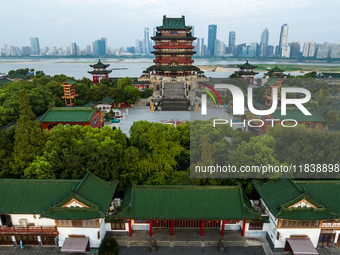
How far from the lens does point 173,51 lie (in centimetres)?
6253

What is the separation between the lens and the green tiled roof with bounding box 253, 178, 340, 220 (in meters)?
14.7

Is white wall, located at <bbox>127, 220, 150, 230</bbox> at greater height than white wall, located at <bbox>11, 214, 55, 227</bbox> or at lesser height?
lesser

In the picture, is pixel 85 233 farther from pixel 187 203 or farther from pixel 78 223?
pixel 187 203

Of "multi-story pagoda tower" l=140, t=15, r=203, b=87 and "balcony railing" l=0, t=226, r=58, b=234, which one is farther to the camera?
"multi-story pagoda tower" l=140, t=15, r=203, b=87

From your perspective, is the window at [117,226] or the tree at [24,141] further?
the tree at [24,141]

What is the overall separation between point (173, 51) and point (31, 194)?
5368 cm

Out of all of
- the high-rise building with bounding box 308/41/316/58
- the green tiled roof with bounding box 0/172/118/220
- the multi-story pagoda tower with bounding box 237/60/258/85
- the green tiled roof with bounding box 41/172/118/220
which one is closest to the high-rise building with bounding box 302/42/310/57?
the high-rise building with bounding box 308/41/316/58

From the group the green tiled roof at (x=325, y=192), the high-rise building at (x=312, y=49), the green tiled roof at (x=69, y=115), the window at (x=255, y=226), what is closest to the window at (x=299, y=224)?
the green tiled roof at (x=325, y=192)

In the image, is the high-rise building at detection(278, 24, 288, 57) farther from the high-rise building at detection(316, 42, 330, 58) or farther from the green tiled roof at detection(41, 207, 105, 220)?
the green tiled roof at detection(41, 207, 105, 220)

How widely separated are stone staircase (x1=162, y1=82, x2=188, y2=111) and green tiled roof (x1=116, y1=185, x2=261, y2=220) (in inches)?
1265

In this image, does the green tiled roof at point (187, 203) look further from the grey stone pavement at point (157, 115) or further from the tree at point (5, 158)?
the grey stone pavement at point (157, 115)

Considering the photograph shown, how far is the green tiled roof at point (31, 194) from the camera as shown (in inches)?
604

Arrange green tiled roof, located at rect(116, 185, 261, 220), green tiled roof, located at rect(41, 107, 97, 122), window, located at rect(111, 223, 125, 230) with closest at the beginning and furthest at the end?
green tiled roof, located at rect(116, 185, 261, 220), window, located at rect(111, 223, 125, 230), green tiled roof, located at rect(41, 107, 97, 122)

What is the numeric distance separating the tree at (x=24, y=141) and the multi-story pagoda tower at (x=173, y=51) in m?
43.9
